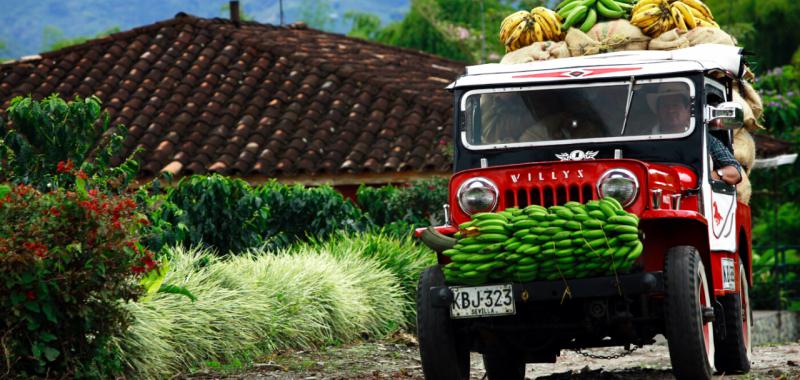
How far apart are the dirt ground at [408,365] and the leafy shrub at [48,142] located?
7.11 ft

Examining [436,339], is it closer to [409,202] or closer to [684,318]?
[684,318]

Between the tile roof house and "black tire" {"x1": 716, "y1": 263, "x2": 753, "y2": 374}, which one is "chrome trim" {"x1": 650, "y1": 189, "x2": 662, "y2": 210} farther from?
the tile roof house

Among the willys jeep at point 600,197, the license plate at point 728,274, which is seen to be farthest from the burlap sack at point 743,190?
the license plate at point 728,274

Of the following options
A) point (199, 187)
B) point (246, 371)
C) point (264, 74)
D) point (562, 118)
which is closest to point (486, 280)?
point (562, 118)

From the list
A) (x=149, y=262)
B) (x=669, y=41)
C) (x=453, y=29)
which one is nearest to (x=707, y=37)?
(x=669, y=41)

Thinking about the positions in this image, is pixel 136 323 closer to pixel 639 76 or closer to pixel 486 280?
pixel 486 280

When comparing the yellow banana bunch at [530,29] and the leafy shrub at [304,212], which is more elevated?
the yellow banana bunch at [530,29]

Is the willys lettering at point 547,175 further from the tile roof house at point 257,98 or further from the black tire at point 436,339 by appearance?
the tile roof house at point 257,98

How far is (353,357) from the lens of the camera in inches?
464

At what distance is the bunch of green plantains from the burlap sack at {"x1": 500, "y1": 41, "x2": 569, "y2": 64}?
3.05 m

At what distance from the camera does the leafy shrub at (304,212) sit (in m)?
15.8

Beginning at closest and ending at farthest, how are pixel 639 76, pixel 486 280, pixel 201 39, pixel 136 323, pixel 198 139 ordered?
pixel 486 280 → pixel 639 76 → pixel 136 323 → pixel 198 139 → pixel 201 39

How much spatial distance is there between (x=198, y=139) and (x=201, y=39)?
4271 mm

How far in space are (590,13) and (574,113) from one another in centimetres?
214
